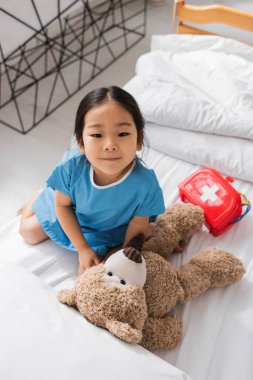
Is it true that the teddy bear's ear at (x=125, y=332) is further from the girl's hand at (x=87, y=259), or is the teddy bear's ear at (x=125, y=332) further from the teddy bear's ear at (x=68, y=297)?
the girl's hand at (x=87, y=259)

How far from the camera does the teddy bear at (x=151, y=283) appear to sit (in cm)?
84

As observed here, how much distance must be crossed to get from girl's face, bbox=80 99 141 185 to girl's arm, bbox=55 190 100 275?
0.20 metres

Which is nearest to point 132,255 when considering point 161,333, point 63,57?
point 161,333

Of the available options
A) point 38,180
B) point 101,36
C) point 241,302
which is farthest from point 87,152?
point 101,36

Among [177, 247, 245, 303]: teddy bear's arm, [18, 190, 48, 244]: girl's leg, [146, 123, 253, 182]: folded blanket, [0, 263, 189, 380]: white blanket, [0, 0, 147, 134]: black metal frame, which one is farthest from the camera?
[0, 0, 147, 134]: black metal frame

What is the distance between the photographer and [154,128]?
1.43 metres

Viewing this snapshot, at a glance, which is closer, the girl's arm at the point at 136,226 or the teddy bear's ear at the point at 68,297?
the teddy bear's ear at the point at 68,297

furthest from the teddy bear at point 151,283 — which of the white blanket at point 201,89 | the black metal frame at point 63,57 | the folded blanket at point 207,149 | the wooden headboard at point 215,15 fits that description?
the black metal frame at point 63,57

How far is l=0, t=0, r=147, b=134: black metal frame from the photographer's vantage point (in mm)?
1921

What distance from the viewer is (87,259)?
1036 millimetres

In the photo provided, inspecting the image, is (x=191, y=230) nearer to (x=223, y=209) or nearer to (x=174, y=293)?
(x=223, y=209)

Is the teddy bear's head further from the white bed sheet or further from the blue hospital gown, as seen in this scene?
the blue hospital gown

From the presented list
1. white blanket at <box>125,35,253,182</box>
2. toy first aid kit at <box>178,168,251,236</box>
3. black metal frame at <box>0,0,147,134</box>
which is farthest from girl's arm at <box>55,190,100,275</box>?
black metal frame at <box>0,0,147,134</box>

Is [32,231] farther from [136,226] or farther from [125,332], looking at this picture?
[125,332]
